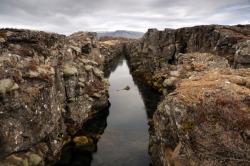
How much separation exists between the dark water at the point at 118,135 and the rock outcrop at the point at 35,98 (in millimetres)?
2506

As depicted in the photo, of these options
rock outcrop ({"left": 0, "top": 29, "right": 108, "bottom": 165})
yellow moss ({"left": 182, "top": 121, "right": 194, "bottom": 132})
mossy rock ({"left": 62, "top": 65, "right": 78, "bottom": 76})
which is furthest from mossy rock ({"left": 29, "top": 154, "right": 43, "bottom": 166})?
yellow moss ({"left": 182, "top": 121, "right": 194, "bottom": 132})

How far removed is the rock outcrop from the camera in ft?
88.1

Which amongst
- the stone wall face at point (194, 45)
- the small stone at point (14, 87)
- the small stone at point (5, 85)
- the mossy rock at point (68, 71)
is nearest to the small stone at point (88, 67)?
the mossy rock at point (68, 71)

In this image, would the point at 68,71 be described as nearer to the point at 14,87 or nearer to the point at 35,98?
the point at 35,98

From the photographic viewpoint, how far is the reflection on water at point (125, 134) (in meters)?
32.3

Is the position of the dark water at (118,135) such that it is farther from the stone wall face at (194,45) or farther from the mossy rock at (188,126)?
the mossy rock at (188,126)

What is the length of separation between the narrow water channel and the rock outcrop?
17.7ft

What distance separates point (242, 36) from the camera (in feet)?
156

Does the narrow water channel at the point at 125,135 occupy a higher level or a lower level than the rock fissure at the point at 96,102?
lower

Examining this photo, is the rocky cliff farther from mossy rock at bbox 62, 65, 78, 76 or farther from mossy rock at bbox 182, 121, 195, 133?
mossy rock at bbox 62, 65, 78, 76

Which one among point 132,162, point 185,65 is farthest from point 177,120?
point 185,65

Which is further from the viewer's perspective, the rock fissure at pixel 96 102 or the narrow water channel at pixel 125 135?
the narrow water channel at pixel 125 135

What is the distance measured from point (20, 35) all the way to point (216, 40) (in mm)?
34810

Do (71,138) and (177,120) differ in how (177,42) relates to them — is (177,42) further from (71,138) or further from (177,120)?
(177,120)
